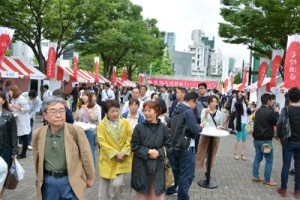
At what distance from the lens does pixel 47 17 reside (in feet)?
52.2

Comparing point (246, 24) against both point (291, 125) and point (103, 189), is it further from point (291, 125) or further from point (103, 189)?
point (103, 189)

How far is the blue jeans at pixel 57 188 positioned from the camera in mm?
2893

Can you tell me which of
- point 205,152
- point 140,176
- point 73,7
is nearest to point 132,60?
point 73,7

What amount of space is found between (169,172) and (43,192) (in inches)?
66.9

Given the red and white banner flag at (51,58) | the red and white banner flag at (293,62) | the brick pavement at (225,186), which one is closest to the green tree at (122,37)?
the red and white banner flag at (51,58)

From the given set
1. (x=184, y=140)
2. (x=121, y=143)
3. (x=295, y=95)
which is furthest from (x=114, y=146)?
(x=295, y=95)

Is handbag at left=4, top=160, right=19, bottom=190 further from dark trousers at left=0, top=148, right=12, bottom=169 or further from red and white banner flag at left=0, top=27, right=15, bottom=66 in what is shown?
red and white banner flag at left=0, top=27, right=15, bottom=66

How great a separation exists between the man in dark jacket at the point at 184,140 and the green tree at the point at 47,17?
13.1 meters

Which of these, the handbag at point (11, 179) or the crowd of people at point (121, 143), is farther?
the handbag at point (11, 179)

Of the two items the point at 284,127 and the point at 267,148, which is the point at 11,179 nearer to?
the point at 284,127

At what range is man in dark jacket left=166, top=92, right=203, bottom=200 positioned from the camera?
432 cm

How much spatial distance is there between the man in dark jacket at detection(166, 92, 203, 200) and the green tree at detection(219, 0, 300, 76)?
8.89 metres

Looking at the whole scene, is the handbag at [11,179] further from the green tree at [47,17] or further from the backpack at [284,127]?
the green tree at [47,17]

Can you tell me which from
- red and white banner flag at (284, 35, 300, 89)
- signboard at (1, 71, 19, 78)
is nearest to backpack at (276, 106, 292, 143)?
red and white banner flag at (284, 35, 300, 89)
